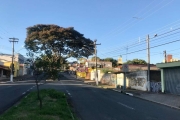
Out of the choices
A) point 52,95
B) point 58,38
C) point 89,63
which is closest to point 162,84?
point 52,95

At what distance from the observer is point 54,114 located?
1188cm

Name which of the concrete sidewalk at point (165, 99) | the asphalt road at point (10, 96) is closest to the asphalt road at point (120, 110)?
the concrete sidewalk at point (165, 99)

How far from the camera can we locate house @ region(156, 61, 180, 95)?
2927 centimetres

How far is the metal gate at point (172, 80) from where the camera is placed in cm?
2930

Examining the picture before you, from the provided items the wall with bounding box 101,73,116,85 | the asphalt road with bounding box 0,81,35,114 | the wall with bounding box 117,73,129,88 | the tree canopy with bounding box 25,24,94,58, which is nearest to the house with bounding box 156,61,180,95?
the wall with bounding box 117,73,129,88

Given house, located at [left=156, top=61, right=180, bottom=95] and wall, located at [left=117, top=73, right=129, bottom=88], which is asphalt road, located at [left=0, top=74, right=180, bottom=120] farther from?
wall, located at [left=117, top=73, right=129, bottom=88]

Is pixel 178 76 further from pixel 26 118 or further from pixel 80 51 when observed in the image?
pixel 80 51

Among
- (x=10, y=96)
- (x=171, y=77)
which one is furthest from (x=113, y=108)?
(x=171, y=77)

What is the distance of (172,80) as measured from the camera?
30562mm

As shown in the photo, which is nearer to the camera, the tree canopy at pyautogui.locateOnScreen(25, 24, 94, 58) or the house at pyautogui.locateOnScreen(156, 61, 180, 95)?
the house at pyautogui.locateOnScreen(156, 61, 180, 95)

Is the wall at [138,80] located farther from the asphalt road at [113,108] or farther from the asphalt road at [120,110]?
the asphalt road at [120,110]

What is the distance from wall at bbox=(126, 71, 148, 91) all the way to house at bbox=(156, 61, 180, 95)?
479 centimetres

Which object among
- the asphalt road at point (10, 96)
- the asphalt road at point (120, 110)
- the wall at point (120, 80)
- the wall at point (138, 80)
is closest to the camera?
the asphalt road at point (120, 110)

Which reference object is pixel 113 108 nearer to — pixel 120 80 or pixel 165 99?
pixel 165 99
